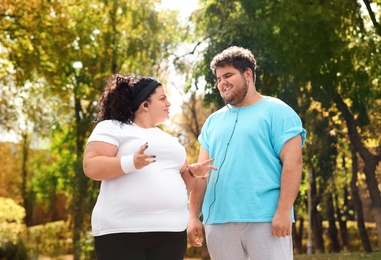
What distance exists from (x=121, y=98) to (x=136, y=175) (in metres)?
0.51

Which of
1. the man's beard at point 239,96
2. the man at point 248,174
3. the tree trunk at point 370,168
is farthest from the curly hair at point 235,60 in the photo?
the tree trunk at point 370,168

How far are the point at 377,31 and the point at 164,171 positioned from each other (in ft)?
49.9

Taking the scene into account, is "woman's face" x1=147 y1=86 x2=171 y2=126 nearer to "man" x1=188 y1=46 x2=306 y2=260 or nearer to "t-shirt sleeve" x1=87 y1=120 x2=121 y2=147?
"t-shirt sleeve" x1=87 y1=120 x2=121 y2=147

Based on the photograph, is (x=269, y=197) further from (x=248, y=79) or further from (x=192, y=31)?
(x=192, y=31)

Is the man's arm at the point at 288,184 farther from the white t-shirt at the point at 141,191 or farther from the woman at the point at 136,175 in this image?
the white t-shirt at the point at 141,191

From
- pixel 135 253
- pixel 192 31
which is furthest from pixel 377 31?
pixel 135 253

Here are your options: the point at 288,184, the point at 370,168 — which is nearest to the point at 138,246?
the point at 288,184

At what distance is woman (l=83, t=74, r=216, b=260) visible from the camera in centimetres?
437

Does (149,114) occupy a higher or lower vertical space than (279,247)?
higher

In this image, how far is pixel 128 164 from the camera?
433 centimetres

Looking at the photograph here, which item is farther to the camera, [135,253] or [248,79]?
[248,79]

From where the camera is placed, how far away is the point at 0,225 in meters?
28.2

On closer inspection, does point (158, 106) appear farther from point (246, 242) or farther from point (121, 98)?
point (246, 242)

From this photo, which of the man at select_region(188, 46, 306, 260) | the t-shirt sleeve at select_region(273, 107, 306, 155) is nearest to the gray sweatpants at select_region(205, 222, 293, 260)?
the man at select_region(188, 46, 306, 260)
